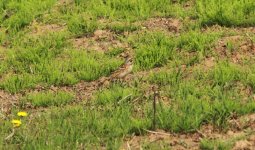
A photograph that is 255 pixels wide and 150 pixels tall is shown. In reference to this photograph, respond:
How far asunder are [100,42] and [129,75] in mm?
914

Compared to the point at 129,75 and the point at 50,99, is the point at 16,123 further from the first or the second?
the point at 129,75

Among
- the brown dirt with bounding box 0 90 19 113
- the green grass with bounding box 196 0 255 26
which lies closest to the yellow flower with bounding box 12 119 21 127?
the brown dirt with bounding box 0 90 19 113

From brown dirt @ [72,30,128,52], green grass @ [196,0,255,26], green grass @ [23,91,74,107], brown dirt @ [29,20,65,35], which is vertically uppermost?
green grass @ [196,0,255,26]

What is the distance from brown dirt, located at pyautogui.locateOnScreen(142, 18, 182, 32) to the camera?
6336 millimetres

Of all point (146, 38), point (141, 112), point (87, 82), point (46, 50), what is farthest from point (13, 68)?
point (141, 112)

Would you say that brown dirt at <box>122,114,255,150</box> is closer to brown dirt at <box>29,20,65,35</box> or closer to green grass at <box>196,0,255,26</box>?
green grass at <box>196,0,255,26</box>

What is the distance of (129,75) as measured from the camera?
5648 millimetres

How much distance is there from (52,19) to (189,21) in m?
1.77

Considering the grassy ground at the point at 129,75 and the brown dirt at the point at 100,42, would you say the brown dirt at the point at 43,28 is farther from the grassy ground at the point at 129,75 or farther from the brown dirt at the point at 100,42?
the brown dirt at the point at 100,42

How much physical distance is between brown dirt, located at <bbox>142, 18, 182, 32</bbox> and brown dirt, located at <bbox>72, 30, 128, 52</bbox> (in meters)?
0.42

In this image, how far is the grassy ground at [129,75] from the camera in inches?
179

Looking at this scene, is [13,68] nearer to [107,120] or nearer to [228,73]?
[107,120]

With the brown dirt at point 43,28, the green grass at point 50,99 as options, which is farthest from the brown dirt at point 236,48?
the brown dirt at point 43,28

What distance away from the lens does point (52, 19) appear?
22.8ft
